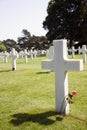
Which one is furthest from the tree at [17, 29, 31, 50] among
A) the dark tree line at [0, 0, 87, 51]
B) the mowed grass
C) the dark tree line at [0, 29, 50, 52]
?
the mowed grass

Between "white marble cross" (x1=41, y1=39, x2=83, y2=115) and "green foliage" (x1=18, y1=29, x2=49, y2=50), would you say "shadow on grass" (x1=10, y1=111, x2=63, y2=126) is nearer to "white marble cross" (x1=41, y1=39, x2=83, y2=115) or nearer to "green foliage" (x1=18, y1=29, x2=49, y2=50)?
"white marble cross" (x1=41, y1=39, x2=83, y2=115)

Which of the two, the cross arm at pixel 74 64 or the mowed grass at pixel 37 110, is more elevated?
the cross arm at pixel 74 64

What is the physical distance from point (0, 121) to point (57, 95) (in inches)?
51.7

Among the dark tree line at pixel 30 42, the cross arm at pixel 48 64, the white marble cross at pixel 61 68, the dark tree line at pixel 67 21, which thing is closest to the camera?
the white marble cross at pixel 61 68

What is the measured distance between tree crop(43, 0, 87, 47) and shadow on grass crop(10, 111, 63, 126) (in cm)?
3508

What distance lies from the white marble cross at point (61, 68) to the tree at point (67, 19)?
34939 mm

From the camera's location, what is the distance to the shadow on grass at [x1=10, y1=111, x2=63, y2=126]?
17.5ft

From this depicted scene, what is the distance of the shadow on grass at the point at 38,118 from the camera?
5.35 metres

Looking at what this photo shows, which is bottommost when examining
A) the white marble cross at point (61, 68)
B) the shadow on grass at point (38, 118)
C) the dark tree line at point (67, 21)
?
the shadow on grass at point (38, 118)

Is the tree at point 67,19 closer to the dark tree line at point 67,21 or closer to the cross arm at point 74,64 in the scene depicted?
the dark tree line at point 67,21

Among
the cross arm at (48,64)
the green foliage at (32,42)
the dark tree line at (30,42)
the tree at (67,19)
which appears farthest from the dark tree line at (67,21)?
the cross arm at (48,64)

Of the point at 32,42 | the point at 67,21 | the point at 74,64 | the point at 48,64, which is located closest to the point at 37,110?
the point at 48,64

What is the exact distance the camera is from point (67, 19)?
41781mm

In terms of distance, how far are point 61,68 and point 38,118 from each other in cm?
115
